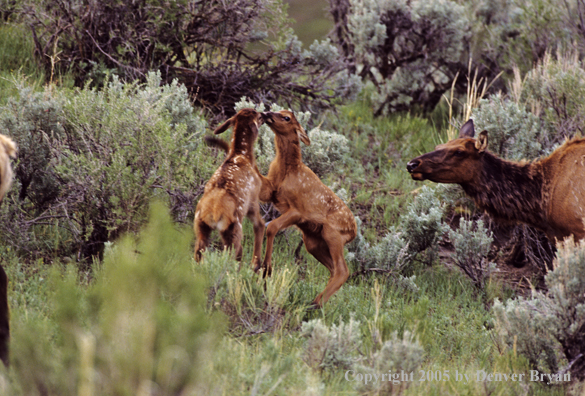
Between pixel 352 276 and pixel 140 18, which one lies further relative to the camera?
pixel 140 18

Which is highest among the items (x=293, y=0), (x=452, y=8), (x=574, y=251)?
(x=293, y=0)

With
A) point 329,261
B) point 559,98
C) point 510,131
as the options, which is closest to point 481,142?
point 510,131

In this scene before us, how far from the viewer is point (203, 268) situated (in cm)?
476

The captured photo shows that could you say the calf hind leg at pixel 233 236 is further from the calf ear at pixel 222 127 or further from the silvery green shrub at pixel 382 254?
the silvery green shrub at pixel 382 254

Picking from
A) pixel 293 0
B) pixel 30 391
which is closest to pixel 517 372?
pixel 30 391

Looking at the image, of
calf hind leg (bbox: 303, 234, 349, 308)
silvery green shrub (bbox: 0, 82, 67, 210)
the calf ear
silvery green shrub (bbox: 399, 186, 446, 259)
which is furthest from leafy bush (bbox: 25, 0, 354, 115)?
calf hind leg (bbox: 303, 234, 349, 308)

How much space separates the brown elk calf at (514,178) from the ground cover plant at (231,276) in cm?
79

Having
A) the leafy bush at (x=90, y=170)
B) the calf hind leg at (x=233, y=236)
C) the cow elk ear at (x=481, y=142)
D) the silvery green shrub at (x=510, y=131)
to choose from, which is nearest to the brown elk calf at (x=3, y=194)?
the calf hind leg at (x=233, y=236)

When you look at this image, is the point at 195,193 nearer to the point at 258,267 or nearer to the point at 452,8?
the point at 258,267

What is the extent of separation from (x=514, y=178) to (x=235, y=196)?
137 inches

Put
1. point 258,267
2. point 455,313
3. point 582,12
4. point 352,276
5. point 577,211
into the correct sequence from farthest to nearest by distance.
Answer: point 582,12 < point 352,276 < point 455,313 < point 577,211 < point 258,267

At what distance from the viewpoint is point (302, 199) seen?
17.8 ft

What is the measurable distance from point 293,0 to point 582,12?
36.6 meters

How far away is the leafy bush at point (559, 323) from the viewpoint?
4.57 metres
